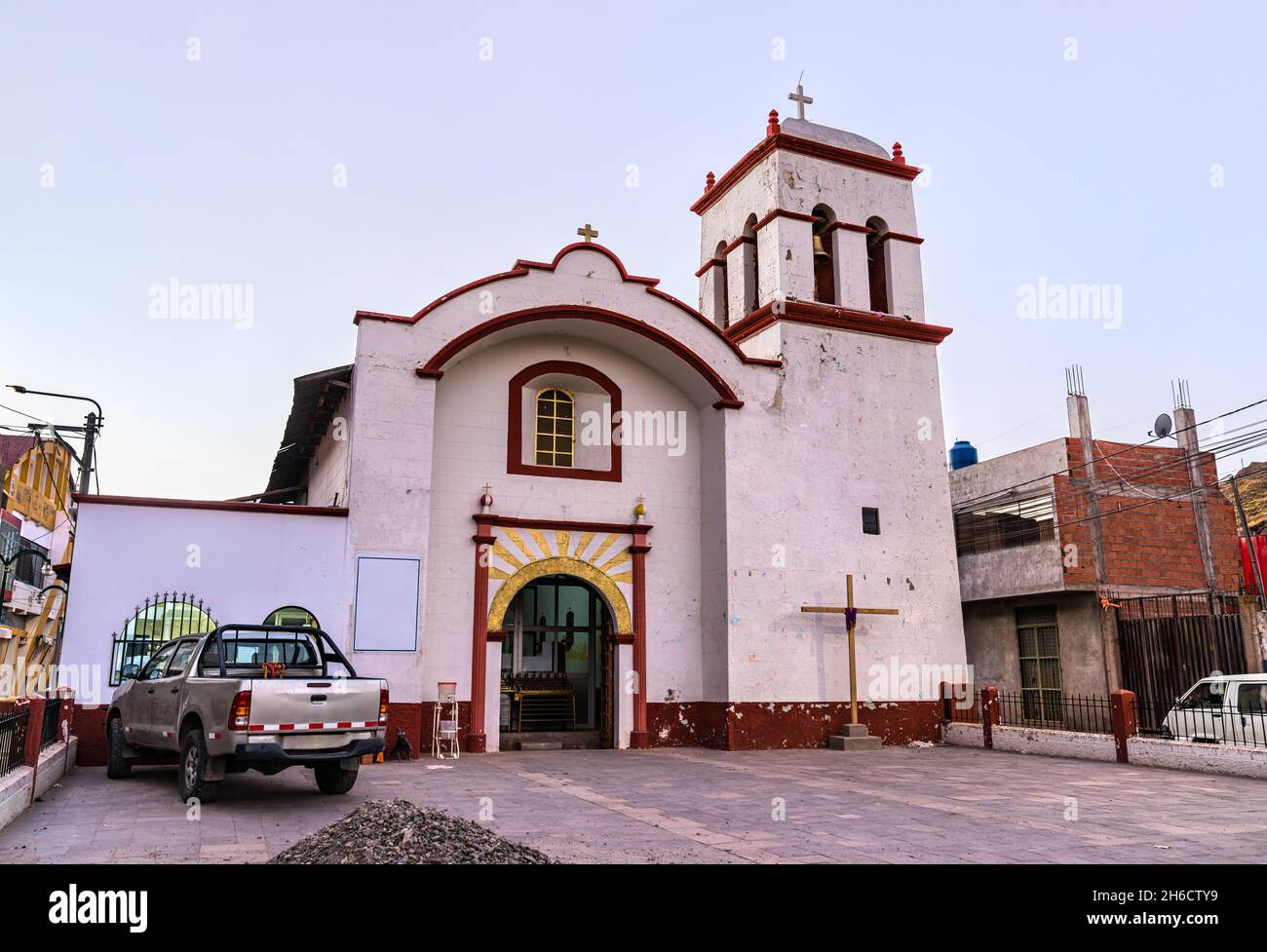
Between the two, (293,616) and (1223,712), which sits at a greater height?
(293,616)

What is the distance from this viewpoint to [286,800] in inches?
362

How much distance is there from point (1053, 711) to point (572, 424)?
11315 mm

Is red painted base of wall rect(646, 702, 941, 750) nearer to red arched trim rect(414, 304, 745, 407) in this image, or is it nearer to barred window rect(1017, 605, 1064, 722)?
barred window rect(1017, 605, 1064, 722)

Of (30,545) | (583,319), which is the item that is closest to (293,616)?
(583,319)

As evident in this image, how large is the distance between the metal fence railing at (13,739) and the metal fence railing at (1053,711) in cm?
1491

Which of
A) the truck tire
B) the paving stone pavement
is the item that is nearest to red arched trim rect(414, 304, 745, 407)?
the paving stone pavement

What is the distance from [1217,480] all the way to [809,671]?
10455 millimetres

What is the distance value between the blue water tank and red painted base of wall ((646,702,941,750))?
9.95m

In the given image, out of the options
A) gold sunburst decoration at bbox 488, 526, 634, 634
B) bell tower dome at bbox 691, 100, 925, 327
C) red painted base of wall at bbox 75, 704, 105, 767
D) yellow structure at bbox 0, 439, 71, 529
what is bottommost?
red painted base of wall at bbox 75, 704, 105, 767

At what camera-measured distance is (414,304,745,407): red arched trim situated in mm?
14688

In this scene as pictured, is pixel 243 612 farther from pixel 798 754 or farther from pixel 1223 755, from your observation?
pixel 1223 755

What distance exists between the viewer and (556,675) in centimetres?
1730

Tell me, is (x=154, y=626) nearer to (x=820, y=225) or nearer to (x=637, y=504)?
(x=637, y=504)
